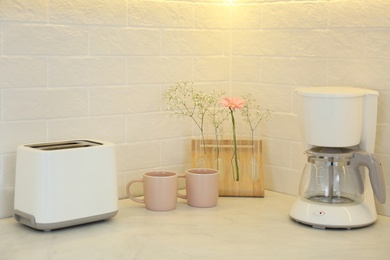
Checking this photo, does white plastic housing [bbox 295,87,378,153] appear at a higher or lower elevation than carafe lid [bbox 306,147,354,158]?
higher

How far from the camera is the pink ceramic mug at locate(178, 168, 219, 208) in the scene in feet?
6.38

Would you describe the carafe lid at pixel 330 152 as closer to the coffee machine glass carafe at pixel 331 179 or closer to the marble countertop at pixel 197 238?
the coffee machine glass carafe at pixel 331 179

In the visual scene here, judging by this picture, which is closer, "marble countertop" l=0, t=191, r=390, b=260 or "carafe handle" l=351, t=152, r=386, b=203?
"marble countertop" l=0, t=191, r=390, b=260

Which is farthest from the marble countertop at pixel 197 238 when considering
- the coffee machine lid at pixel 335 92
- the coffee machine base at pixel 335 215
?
the coffee machine lid at pixel 335 92

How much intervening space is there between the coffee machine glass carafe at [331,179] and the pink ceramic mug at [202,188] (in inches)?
9.6

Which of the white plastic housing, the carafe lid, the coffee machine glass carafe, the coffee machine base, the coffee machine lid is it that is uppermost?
the coffee machine lid

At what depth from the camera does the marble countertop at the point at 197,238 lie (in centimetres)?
155

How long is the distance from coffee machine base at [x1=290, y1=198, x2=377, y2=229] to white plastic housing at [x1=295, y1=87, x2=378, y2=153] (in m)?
0.15

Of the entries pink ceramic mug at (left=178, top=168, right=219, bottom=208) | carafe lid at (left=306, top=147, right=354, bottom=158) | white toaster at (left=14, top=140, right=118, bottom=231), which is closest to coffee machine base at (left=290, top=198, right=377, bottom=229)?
carafe lid at (left=306, top=147, right=354, bottom=158)

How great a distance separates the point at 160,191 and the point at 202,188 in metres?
0.12

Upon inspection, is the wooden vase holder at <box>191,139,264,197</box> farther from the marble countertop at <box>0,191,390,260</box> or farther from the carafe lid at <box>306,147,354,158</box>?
the carafe lid at <box>306,147,354,158</box>

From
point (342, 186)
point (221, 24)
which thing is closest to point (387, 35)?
point (342, 186)

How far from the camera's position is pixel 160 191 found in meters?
1.90

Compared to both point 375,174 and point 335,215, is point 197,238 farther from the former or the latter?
point 375,174
